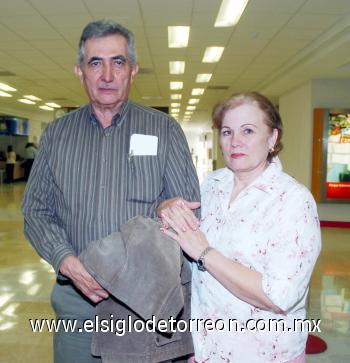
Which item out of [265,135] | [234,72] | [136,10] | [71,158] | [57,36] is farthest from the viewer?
[234,72]

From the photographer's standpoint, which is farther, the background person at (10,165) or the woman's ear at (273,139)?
the background person at (10,165)

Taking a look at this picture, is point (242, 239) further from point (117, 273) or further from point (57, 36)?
point (57, 36)

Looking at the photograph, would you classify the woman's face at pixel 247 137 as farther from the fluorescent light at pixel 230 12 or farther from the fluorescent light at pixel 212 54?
the fluorescent light at pixel 212 54

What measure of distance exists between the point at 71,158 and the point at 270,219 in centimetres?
74

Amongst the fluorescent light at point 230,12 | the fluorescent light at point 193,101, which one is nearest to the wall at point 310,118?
the fluorescent light at point 230,12

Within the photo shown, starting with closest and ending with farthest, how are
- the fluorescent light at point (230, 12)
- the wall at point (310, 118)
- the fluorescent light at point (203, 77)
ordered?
the fluorescent light at point (230, 12) → the wall at point (310, 118) → the fluorescent light at point (203, 77)

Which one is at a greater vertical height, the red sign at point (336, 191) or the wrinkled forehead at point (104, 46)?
the wrinkled forehead at point (104, 46)

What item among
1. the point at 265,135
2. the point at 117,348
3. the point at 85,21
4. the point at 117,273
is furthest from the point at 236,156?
A: the point at 85,21

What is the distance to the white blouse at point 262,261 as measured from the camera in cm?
110

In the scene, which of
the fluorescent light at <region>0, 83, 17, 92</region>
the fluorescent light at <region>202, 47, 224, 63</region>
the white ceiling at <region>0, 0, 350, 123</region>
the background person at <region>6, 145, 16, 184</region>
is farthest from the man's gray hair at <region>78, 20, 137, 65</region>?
the background person at <region>6, 145, 16, 184</region>

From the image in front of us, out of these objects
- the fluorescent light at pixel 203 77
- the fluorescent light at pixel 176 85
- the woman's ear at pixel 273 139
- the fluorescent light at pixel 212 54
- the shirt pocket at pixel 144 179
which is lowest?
the shirt pocket at pixel 144 179

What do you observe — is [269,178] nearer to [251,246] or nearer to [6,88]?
[251,246]

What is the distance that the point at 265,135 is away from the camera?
1.26 m

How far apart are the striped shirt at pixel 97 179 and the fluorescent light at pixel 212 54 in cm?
550
